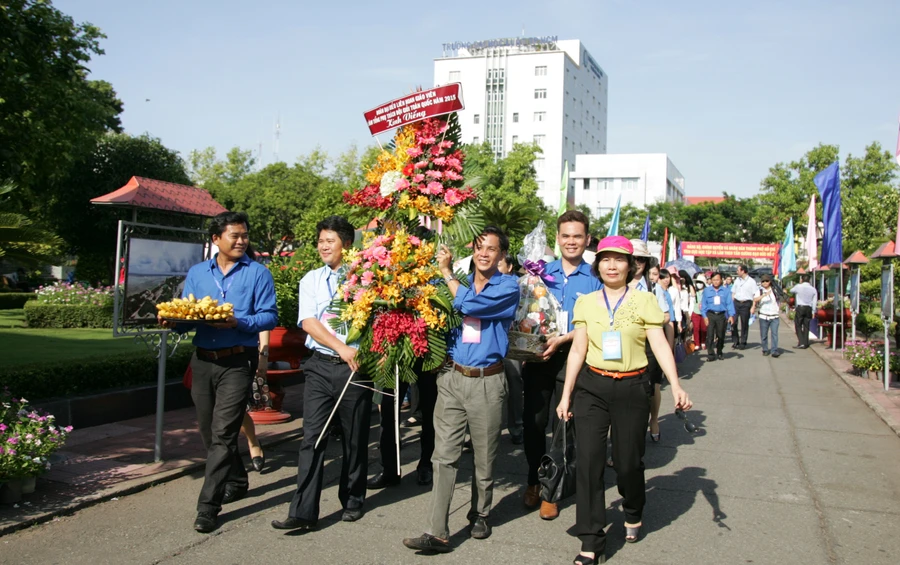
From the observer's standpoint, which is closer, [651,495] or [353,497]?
[353,497]

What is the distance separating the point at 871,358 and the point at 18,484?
12.5 meters

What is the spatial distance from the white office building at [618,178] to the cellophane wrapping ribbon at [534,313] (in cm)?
7858

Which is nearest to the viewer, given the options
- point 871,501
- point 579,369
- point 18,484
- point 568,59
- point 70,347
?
point 579,369

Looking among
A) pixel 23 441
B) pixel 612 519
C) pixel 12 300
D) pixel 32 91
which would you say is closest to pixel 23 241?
pixel 23 441

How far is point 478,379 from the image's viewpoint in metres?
4.74

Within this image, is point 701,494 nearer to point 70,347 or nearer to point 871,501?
point 871,501

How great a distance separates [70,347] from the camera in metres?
12.5

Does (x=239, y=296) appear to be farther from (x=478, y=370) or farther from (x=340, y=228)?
(x=478, y=370)

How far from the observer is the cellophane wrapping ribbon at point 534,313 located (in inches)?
205

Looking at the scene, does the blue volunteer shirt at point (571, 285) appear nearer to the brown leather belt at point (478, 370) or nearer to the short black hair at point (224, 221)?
the brown leather belt at point (478, 370)

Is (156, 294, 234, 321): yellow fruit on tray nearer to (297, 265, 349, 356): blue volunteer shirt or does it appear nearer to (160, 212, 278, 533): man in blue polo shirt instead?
(160, 212, 278, 533): man in blue polo shirt

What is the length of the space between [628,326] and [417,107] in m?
2.04

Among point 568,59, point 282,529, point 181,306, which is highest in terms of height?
point 568,59

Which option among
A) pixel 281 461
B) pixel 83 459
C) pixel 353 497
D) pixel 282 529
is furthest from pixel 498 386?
pixel 83 459
